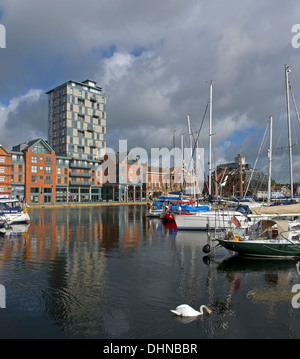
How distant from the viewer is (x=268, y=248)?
74.3ft

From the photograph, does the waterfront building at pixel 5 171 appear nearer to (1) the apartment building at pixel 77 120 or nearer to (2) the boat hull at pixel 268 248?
(1) the apartment building at pixel 77 120

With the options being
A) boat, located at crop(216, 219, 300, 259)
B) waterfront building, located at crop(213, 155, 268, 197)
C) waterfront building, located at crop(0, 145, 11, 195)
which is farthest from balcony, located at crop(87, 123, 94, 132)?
boat, located at crop(216, 219, 300, 259)

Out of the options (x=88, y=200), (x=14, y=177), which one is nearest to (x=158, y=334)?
(x=14, y=177)

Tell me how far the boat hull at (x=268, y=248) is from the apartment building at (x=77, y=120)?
113 m

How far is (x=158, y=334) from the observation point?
1158 cm

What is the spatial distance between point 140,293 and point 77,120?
128652 millimetres

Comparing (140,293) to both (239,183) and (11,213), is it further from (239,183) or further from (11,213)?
(239,183)

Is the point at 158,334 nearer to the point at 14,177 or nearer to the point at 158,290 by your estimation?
the point at 158,290

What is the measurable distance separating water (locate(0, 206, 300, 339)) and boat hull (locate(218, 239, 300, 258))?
745mm

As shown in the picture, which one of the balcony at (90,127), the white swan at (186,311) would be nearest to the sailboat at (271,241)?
the white swan at (186,311)

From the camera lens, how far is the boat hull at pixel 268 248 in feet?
74.0

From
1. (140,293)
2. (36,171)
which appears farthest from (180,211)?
(36,171)
